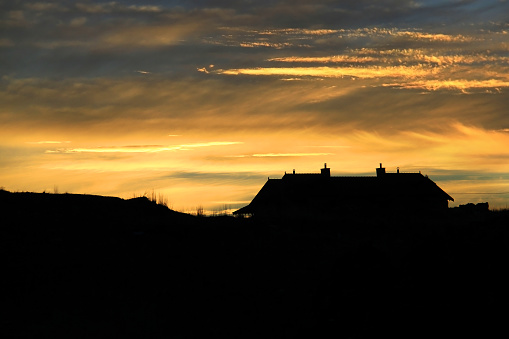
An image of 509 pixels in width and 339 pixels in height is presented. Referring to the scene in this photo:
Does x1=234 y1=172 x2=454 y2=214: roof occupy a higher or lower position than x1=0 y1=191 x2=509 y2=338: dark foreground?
higher

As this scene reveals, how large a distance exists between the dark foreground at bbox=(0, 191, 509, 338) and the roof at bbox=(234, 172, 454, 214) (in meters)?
26.9

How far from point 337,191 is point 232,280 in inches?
1357

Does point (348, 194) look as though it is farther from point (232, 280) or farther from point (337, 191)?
point (232, 280)

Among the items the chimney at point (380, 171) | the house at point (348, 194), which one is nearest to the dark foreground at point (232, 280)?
the house at point (348, 194)

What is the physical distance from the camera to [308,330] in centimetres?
1462

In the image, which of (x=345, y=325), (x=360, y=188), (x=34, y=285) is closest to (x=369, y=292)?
(x=345, y=325)

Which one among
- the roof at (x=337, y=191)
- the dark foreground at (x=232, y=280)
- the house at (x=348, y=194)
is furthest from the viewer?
the roof at (x=337, y=191)

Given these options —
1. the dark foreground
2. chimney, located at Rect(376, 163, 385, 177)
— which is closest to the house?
chimney, located at Rect(376, 163, 385, 177)

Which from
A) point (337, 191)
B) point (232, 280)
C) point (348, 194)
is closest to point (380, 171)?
point (348, 194)

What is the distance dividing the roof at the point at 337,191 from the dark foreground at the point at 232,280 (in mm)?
26894

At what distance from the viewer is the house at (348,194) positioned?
51062 millimetres

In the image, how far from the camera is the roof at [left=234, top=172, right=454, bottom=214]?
51.2m

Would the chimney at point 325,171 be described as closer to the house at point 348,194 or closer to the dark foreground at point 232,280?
the house at point 348,194

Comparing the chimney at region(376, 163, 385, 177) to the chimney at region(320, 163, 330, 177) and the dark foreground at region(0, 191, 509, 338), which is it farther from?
the dark foreground at region(0, 191, 509, 338)
